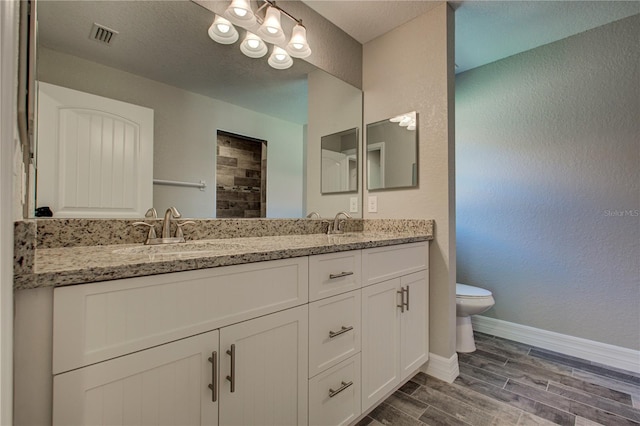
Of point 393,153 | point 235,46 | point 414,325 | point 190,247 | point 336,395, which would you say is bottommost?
point 336,395

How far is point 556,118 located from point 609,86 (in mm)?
316

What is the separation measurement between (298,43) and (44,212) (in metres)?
1.49

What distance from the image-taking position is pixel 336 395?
117 cm

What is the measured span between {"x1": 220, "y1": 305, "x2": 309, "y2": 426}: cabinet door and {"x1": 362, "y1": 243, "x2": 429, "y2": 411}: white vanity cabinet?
0.38 meters

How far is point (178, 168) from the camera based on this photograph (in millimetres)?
1367

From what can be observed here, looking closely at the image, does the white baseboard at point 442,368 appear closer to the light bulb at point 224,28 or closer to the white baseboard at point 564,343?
the white baseboard at point 564,343

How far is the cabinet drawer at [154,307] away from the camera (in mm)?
611

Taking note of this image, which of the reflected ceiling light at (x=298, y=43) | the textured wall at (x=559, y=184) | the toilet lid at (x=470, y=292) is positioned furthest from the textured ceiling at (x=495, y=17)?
the toilet lid at (x=470, y=292)

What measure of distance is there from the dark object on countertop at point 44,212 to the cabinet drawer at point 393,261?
3.96 feet

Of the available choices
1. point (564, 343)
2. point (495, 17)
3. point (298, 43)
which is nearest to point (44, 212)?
point (298, 43)

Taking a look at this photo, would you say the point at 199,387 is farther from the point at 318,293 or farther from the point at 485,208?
the point at 485,208

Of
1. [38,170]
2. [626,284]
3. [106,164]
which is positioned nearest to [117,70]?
[106,164]

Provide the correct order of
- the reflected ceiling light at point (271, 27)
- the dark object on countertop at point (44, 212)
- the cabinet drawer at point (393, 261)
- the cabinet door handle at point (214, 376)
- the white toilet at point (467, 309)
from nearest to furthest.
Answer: the cabinet door handle at point (214, 376)
the dark object on countertop at point (44, 212)
the cabinet drawer at point (393, 261)
the reflected ceiling light at point (271, 27)
the white toilet at point (467, 309)

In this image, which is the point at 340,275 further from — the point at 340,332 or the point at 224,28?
the point at 224,28
